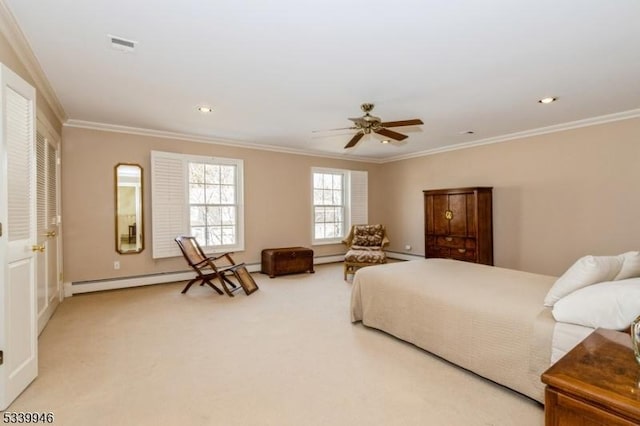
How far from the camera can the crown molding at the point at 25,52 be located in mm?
2089

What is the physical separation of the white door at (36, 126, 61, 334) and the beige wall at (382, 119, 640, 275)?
20.0 feet

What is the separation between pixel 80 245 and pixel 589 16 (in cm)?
598

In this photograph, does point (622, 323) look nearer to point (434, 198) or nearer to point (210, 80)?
point (210, 80)

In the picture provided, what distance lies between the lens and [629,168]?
4141 mm

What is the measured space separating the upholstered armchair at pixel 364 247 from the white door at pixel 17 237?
397 cm

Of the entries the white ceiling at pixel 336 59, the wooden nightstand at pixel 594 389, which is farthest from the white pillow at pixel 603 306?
the white ceiling at pixel 336 59

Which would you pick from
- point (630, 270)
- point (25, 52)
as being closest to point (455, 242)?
point (630, 270)

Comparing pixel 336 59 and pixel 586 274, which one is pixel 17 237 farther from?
pixel 586 274

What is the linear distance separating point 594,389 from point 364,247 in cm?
473

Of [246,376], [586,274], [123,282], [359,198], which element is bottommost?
[246,376]

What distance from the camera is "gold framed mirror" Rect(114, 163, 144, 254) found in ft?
16.0

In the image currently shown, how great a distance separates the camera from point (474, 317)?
234 cm

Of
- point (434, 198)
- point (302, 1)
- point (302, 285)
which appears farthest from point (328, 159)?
point (302, 1)

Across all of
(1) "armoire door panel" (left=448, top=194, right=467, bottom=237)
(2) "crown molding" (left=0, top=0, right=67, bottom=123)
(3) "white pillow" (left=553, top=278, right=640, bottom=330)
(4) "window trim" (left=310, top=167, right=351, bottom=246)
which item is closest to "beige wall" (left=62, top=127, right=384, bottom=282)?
(4) "window trim" (left=310, top=167, right=351, bottom=246)
